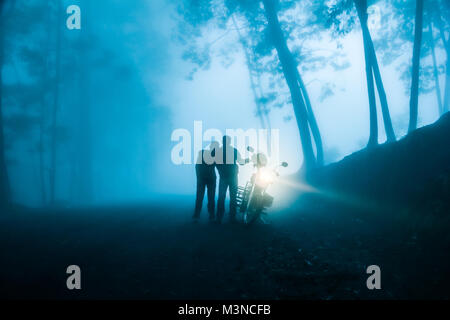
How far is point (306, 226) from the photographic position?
663cm

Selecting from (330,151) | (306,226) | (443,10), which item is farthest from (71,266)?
(330,151)

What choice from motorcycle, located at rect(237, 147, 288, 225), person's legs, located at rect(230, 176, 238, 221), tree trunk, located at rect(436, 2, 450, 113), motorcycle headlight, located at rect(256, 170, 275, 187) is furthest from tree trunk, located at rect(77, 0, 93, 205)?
tree trunk, located at rect(436, 2, 450, 113)

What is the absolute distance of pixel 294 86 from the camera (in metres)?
13.5

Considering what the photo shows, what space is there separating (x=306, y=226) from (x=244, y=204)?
5.91 ft

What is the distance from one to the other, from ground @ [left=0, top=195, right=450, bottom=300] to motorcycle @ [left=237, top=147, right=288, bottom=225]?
453 mm

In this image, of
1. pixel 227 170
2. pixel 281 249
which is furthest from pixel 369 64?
pixel 281 249

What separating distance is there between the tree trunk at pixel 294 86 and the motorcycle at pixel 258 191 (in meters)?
7.94

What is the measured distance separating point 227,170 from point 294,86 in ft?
29.2

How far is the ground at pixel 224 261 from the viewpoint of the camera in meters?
3.42

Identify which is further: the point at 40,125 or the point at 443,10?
the point at 40,125

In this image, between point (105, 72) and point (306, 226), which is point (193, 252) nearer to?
point (306, 226)

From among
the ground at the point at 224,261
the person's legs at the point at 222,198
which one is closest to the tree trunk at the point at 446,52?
the ground at the point at 224,261

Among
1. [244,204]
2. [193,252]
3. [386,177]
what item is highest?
[386,177]

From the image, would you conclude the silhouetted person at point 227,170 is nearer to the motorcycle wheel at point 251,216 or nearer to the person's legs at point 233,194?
the person's legs at point 233,194
